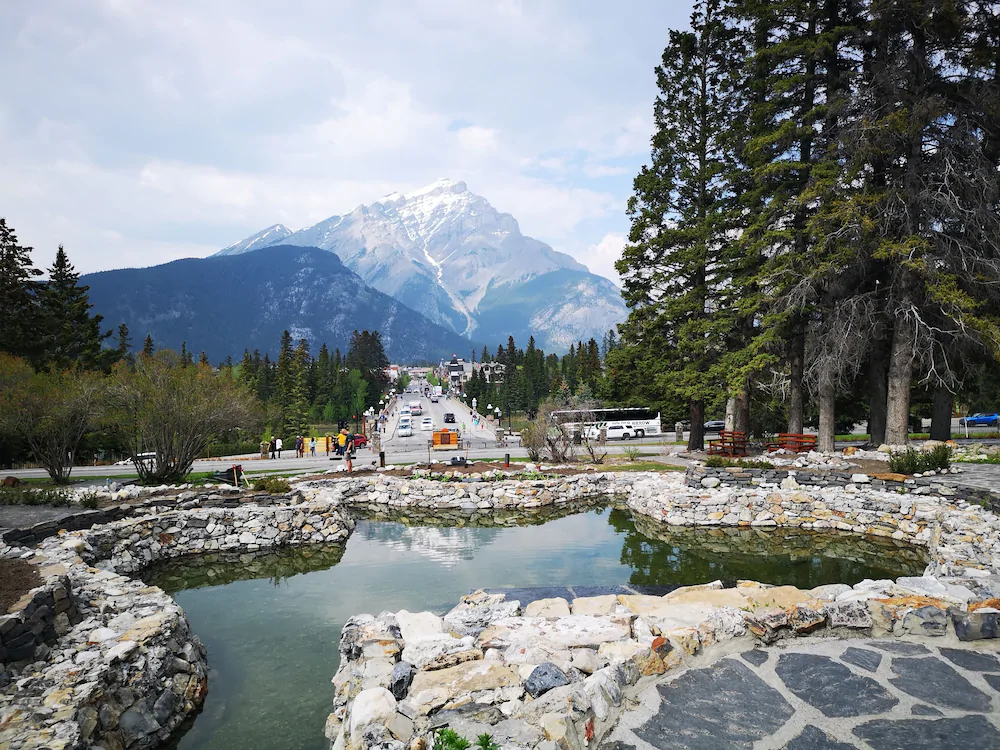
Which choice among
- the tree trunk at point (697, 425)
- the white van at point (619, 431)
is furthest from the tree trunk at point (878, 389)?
the white van at point (619, 431)

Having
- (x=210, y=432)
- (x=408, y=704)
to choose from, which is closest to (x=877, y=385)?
(x=408, y=704)

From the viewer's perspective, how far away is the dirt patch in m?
6.95

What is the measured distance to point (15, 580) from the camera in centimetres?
779

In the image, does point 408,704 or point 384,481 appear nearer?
point 408,704

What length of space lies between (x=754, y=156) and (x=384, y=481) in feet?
58.6

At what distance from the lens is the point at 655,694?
14.3 feet

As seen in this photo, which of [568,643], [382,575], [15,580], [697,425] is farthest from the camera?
[697,425]

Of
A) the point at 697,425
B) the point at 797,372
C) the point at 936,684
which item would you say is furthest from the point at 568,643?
the point at 697,425

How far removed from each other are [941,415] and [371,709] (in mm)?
24019

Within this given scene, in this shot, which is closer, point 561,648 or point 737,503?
point 561,648

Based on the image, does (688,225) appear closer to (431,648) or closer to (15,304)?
(431,648)

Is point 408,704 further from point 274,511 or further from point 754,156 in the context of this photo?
point 754,156

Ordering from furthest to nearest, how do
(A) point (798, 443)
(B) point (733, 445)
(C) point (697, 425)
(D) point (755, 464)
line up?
1. (C) point (697, 425)
2. (B) point (733, 445)
3. (A) point (798, 443)
4. (D) point (755, 464)

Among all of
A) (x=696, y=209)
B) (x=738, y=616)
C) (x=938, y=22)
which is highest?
(x=938, y=22)
